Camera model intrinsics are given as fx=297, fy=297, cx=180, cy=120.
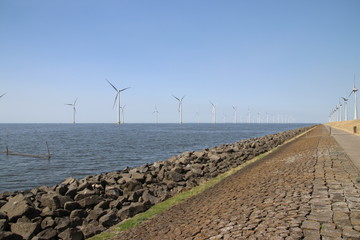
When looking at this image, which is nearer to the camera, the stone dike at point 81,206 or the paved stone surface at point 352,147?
the stone dike at point 81,206

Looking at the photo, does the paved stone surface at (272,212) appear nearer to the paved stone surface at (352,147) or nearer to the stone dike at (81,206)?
the stone dike at (81,206)

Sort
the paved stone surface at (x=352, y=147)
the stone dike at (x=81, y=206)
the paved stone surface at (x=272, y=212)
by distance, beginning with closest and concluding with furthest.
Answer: the paved stone surface at (x=272, y=212) < the stone dike at (x=81, y=206) < the paved stone surface at (x=352, y=147)

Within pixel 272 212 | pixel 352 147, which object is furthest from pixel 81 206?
pixel 352 147

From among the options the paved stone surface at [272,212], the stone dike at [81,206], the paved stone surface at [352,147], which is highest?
the paved stone surface at [352,147]

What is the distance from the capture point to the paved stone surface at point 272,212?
5930 mm

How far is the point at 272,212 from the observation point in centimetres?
712

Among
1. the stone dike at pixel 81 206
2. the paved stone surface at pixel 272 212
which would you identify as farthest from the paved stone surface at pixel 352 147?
the stone dike at pixel 81 206

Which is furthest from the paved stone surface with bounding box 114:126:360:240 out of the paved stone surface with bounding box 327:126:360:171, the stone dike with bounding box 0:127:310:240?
the paved stone surface with bounding box 327:126:360:171

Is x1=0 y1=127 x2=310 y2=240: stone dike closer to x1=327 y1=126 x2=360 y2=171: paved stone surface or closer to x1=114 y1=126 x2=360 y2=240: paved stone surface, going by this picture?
x1=114 y1=126 x2=360 y2=240: paved stone surface

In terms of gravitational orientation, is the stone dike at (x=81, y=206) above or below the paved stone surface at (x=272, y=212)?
below

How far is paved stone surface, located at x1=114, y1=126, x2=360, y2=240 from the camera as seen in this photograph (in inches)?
233

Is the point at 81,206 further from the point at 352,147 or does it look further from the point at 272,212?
the point at 352,147

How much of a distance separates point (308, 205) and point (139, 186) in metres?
8.76

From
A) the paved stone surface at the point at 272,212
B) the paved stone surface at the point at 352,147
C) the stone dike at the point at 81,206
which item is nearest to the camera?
the paved stone surface at the point at 272,212
